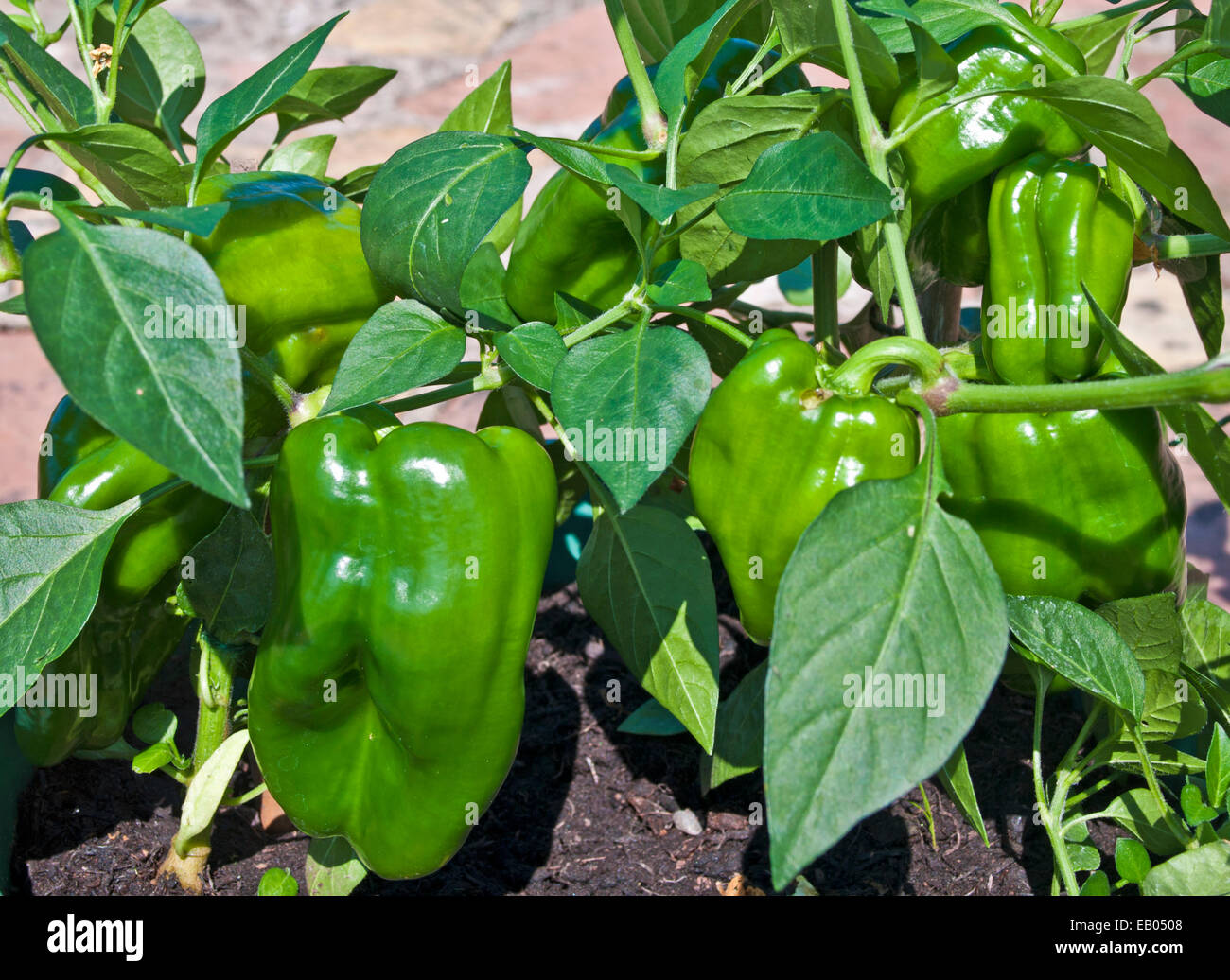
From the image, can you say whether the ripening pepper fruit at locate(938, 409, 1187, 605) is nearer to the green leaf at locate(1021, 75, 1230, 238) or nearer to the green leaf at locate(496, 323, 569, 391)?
the green leaf at locate(1021, 75, 1230, 238)

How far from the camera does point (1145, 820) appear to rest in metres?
0.82

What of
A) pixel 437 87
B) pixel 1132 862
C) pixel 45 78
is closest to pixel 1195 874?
pixel 1132 862

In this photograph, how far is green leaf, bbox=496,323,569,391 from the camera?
2.22 feet

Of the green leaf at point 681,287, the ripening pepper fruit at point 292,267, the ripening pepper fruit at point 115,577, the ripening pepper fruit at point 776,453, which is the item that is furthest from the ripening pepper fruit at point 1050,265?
the ripening pepper fruit at point 115,577

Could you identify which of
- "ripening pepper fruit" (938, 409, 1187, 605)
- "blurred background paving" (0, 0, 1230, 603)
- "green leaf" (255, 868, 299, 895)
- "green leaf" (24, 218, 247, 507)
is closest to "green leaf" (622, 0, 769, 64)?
"ripening pepper fruit" (938, 409, 1187, 605)

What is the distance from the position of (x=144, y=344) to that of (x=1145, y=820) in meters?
0.75

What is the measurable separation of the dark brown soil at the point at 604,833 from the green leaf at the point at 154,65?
1.82ft

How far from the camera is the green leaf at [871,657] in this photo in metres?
0.51

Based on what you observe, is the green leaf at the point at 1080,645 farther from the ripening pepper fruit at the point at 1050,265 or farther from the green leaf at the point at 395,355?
the green leaf at the point at 395,355

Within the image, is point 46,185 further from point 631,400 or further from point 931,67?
point 931,67

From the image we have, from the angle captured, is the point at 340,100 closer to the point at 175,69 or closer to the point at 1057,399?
the point at 175,69

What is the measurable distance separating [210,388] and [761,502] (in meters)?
0.35
